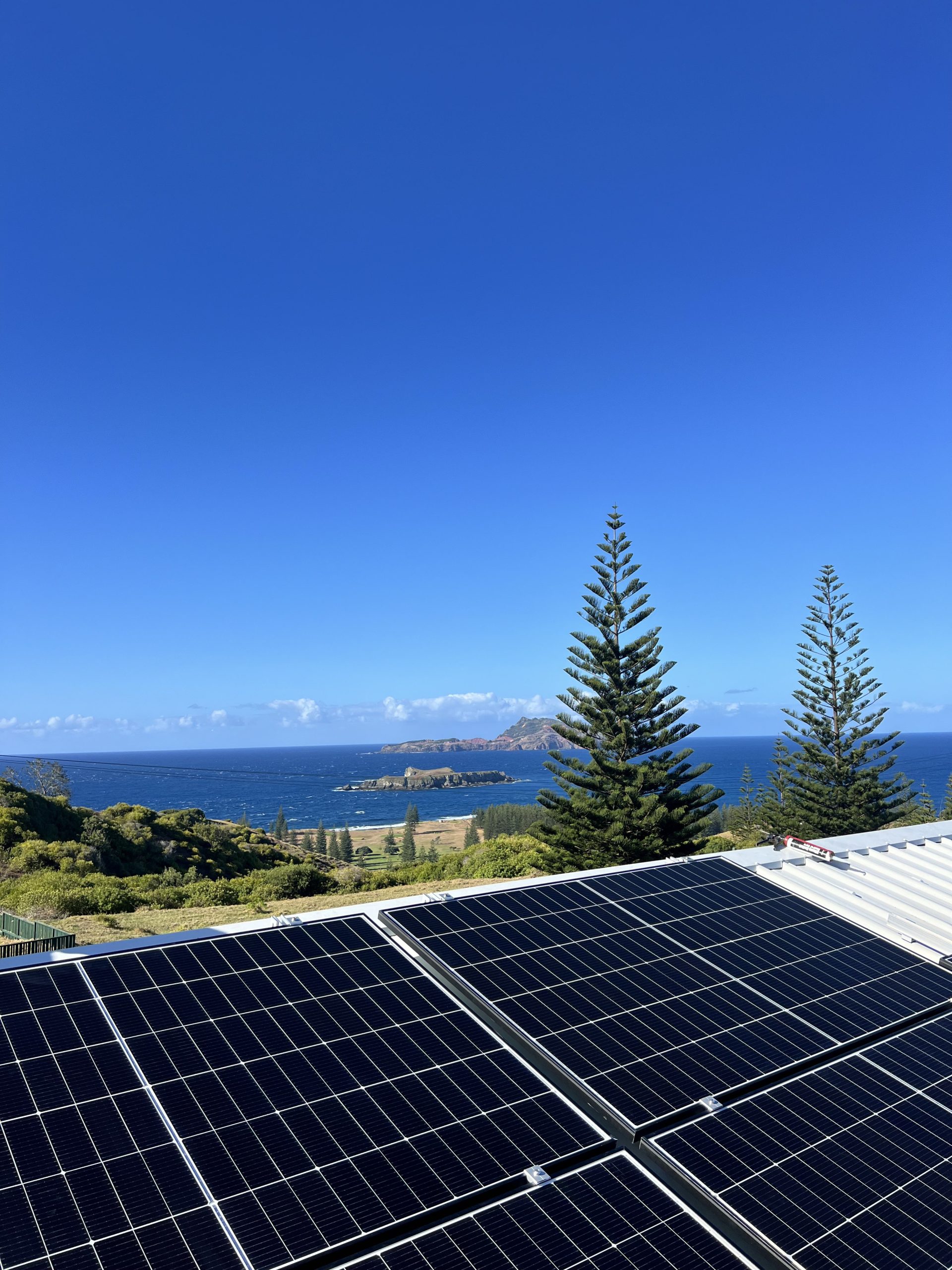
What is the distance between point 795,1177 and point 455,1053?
2360 mm

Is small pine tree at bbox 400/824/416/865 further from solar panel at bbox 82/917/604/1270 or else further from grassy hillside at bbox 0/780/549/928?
solar panel at bbox 82/917/604/1270

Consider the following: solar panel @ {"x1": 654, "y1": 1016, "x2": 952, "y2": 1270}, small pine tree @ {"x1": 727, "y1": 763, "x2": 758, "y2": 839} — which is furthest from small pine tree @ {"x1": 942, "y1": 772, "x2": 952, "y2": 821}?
solar panel @ {"x1": 654, "y1": 1016, "x2": 952, "y2": 1270}

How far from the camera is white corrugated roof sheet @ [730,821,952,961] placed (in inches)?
357

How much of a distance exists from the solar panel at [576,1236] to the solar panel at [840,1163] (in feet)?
1.11

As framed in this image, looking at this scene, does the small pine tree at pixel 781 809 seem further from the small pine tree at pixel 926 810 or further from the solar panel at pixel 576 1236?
the solar panel at pixel 576 1236

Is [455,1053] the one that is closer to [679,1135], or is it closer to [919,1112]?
[679,1135]

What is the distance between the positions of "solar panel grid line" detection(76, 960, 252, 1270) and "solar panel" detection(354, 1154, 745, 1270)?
648mm

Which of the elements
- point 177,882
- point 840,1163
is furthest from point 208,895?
point 840,1163

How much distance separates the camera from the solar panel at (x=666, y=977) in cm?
552

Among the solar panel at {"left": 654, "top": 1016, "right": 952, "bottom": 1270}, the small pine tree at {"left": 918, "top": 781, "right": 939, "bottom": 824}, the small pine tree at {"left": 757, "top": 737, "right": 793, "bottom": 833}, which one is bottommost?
the small pine tree at {"left": 918, "top": 781, "right": 939, "bottom": 824}

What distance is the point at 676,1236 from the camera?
4.03 meters

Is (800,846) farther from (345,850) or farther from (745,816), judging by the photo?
(345,850)

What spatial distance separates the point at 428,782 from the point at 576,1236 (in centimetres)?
18503

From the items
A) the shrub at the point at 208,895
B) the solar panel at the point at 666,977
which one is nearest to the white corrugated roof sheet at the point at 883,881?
the solar panel at the point at 666,977
